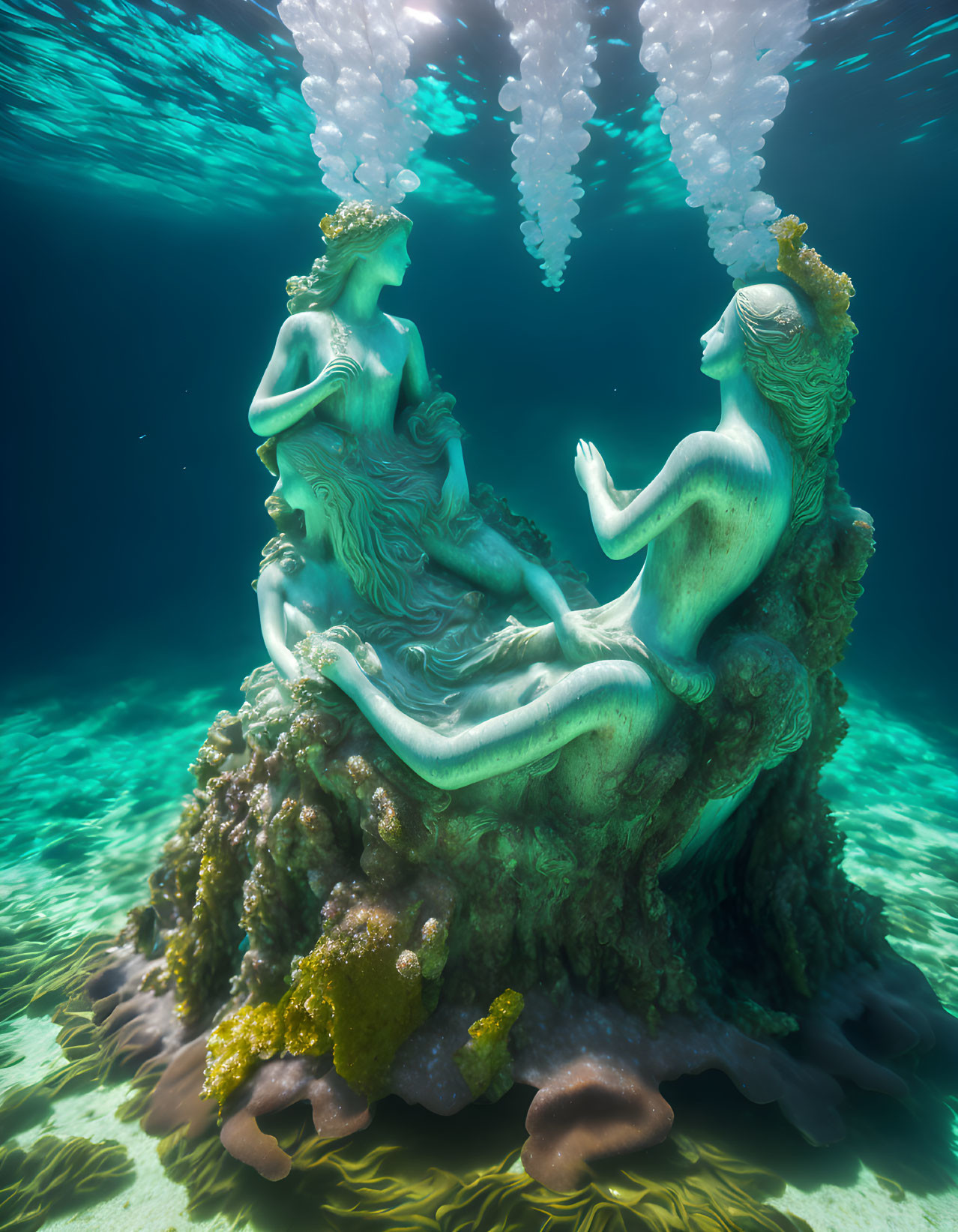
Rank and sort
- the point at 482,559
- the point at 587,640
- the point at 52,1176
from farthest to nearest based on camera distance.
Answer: the point at 482,559 → the point at 587,640 → the point at 52,1176

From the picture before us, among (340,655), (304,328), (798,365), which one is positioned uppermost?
(304,328)

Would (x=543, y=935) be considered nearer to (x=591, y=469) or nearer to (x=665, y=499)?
(x=665, y=499)

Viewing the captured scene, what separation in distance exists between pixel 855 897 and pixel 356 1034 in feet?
9.48

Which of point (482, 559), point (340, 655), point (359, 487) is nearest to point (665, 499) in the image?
point (482, 559)

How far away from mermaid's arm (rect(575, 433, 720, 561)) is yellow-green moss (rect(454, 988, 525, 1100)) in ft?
6.54

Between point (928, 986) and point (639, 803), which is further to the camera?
point (928, 986)

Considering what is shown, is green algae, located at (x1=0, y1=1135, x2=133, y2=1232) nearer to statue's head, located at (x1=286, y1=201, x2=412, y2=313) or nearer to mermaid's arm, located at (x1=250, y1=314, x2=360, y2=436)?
mermaid's arm, located at (x1=250, y1=314, x2=360, y2=436)

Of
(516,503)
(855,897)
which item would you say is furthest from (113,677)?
(855,897)

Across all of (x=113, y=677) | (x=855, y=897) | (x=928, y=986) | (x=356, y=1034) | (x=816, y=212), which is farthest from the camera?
(x=113, y=677)

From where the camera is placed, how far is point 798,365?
2688 mm

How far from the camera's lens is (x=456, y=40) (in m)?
6.91

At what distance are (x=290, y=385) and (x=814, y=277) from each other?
2.73m

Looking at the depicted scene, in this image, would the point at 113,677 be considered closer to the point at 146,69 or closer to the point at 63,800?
the point at 63,800

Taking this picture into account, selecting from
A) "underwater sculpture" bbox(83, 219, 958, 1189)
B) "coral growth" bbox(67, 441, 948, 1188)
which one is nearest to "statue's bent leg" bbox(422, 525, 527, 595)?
"underwater sculpture" bbox(83, 219, 958, 1189)
